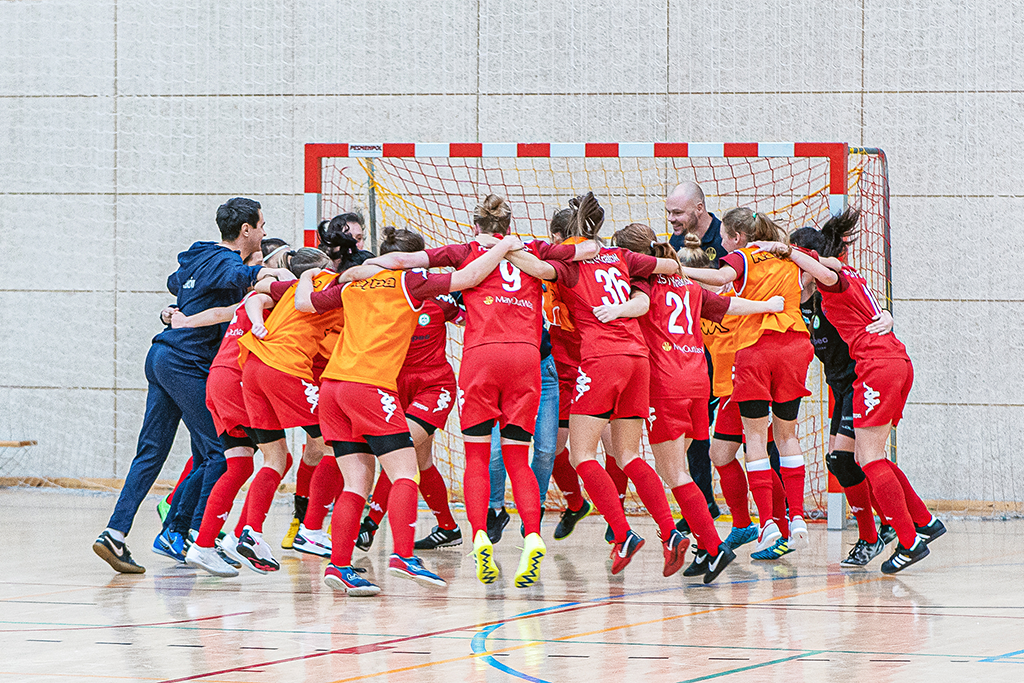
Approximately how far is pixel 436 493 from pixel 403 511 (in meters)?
1.53

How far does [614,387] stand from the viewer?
542cm

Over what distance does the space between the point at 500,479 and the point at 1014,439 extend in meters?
4.40

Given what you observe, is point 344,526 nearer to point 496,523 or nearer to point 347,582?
point 347,582

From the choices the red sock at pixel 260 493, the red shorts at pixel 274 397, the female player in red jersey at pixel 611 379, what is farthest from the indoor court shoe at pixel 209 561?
the female player in red jersey at pixel 611 379

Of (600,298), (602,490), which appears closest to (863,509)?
(602,490)

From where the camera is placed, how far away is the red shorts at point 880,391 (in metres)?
5.75

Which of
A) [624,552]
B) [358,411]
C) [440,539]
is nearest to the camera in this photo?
[358,411]

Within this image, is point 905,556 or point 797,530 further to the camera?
point 797,530

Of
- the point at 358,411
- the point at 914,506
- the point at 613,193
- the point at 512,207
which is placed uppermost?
the point at 613,193

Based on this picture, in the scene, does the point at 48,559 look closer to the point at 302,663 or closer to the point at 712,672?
the point at 302,663

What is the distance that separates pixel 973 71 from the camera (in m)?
8.88

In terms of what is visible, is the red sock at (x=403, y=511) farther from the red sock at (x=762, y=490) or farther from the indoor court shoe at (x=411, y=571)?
the red sock at (x=762, y=490)

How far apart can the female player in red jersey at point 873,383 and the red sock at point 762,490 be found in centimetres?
49

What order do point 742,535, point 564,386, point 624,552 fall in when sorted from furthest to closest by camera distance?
point 564,386 < point 742,535 < point 624,552
